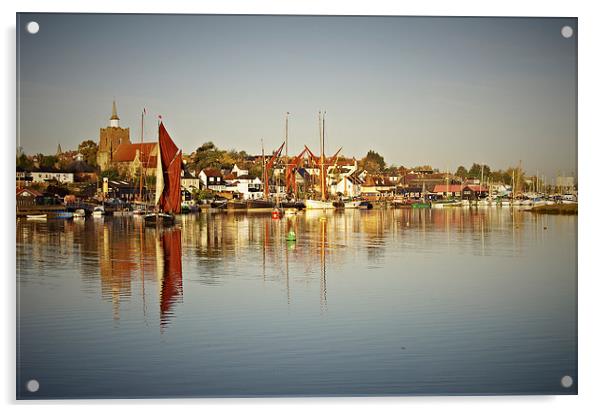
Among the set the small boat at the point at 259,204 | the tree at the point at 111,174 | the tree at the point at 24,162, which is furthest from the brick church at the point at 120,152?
the small boat at the point at 259,204

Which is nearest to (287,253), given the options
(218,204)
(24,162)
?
(24,162)

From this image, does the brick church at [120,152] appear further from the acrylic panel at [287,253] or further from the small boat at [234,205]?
the small boat at [234,205]

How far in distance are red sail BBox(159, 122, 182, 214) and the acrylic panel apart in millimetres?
469

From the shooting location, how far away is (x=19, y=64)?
799 centimetres

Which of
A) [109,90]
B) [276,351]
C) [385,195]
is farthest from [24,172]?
[385,195]

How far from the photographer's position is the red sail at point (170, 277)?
9.60m

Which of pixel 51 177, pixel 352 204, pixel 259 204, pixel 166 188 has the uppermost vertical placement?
pixel 51 177

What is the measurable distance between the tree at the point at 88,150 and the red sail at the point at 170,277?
2116mm

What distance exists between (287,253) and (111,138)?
4.76 metres

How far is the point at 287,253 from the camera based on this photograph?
625 inches

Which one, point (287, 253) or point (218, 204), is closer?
point (287, 253)

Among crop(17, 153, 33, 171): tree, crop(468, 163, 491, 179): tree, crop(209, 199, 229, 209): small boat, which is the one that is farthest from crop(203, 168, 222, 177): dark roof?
crop(209, 199, 229, 209): small boat

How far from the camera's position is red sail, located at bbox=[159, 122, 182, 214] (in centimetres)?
1398

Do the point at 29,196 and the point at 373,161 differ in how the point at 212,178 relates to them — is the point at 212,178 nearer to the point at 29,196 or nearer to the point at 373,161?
the point at 373,161
